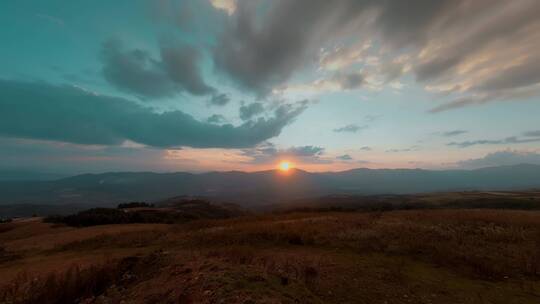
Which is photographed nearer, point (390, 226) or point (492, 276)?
point (492, 276)

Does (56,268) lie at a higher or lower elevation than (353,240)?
lower

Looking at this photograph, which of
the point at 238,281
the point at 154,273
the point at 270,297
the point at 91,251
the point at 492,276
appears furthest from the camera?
the point at 91,251

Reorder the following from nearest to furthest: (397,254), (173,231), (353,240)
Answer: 1. (397,254)
2. (353,240)
3. (173,231)

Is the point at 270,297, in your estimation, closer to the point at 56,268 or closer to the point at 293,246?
the point at 293,246

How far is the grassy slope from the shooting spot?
10336 mm

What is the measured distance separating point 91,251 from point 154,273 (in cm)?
1119

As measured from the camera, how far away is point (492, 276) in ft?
40.8

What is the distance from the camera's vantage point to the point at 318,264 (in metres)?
14.3

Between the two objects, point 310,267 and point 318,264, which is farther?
point 318,264

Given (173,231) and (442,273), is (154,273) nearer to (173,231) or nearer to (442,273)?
(442,273)

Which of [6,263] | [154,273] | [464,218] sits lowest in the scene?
[6,263]

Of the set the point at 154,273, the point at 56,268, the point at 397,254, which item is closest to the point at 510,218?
the point at 397,254

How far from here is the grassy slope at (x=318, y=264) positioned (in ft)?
33.9

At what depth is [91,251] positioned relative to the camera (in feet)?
69.7
